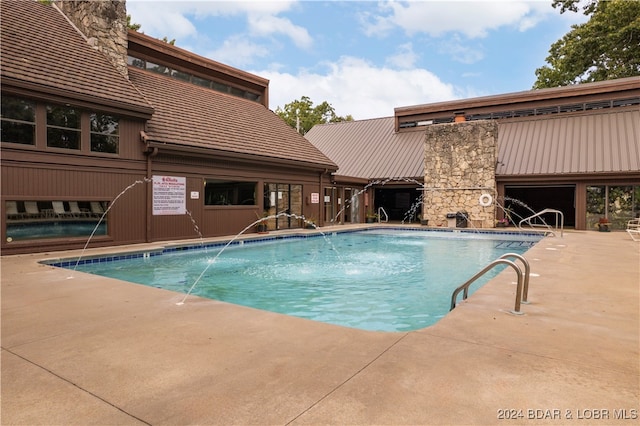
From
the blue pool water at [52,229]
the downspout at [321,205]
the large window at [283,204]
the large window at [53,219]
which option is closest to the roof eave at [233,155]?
the downspout at [321,205]

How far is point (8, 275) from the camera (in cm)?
605

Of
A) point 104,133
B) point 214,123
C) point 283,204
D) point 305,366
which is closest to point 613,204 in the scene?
point 283,204

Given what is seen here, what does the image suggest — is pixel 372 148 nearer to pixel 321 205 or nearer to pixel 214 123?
pixel 321 205

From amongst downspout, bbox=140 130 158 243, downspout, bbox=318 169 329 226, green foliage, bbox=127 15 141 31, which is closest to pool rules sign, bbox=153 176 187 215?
downspout, bbox=140 130 158 243

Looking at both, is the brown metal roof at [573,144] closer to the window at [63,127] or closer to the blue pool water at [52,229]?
the blue pool water at [52,229]

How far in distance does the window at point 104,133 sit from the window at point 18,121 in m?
1.31

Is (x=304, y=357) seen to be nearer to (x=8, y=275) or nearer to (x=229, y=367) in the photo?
(x=229, y=367)

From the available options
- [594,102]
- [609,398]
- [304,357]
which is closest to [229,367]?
[304,357]

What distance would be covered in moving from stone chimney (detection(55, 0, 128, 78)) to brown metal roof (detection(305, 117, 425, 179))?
12.0 metres

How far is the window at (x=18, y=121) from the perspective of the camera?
26.9ft

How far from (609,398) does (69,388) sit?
316 centimetres

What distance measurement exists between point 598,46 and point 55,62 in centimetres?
2713

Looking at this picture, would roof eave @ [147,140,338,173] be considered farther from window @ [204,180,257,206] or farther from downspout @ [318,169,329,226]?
window @ [204,180,257,206]

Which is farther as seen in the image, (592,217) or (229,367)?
(592,217)
